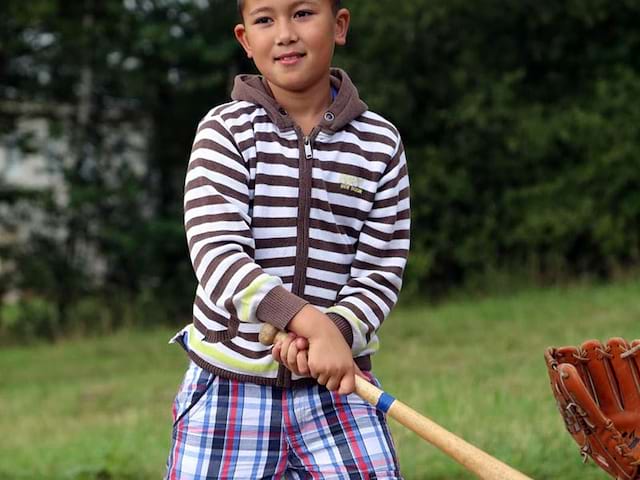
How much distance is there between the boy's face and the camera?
2.67m

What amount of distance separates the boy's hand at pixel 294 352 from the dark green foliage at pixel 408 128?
9664 mm

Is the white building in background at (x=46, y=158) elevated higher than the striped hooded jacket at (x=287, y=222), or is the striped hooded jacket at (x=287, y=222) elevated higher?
the white building in background at (x=46, y=158)

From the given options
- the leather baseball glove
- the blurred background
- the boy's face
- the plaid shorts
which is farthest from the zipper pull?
the blurred background

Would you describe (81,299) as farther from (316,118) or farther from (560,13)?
(316,118)

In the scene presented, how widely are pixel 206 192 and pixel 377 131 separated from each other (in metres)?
0.47

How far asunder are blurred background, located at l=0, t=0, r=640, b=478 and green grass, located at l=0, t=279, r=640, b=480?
87 cm

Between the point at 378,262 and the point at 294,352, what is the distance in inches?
15.5

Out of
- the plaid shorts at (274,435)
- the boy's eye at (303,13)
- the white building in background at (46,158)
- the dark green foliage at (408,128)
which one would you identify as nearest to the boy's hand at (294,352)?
the plaid shorts at (274,435)

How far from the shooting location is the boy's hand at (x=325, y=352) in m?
2.42

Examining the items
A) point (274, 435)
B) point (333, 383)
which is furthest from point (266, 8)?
point (274, 435)

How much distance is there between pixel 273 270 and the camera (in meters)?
2.64

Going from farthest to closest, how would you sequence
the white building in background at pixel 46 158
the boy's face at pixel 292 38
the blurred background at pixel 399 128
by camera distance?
1. the white building in background at pixel 46 158
2. the blurred background at pixel 399 128
3. the boy's face at pixel 292 38

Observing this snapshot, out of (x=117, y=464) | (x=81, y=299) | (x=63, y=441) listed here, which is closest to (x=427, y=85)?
(x=81, y=299)

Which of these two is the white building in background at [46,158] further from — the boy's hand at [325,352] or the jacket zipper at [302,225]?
the boy's hand at [325,352]
